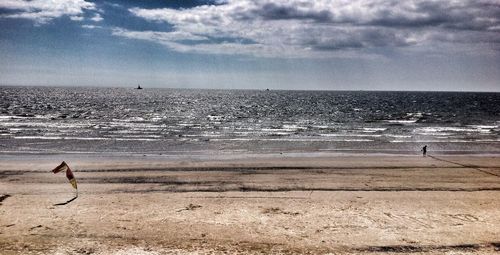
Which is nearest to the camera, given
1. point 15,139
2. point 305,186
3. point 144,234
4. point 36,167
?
point 144,234

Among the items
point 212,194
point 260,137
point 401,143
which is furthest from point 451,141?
point 212,194

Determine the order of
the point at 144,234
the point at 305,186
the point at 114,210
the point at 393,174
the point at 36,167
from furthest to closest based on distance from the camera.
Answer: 1. the point at 36,167
2. the point at 393,174
3. the point at 305,186
4. the point at 114,210
5. the point at 144,234

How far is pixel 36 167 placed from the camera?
2131 centimetres

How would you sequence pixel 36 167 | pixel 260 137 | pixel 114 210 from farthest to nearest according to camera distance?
pixel 260 137 → pixel 36 167 → pixel 114 210

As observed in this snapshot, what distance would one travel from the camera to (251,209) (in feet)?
44.8

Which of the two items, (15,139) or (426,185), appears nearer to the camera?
(426,185)

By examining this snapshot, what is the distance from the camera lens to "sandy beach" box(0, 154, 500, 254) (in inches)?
418

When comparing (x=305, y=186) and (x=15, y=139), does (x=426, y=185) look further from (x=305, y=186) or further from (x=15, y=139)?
(x=15, y=139)

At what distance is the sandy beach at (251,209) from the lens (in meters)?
10.6

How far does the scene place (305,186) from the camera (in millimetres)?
17047

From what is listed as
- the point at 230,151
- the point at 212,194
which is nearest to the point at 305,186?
the point at 212,194

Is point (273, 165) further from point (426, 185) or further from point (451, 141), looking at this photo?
point (451, 141)

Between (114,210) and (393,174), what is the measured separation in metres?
13.8

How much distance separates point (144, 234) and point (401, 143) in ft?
93.3
